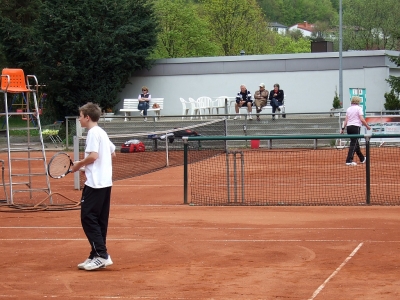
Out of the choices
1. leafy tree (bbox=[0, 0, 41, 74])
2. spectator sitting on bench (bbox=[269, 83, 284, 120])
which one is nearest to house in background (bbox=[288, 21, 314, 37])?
leafy tree (bbox=[0, 0, 41, 74])

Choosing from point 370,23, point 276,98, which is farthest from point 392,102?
point 370,23

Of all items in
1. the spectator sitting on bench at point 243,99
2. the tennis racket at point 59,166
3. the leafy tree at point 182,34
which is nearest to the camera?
the tennis racket at point 59,166

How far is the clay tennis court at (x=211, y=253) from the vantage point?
744 centimetres

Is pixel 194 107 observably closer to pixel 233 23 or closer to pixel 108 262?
pixel 108 262

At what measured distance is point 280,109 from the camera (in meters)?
32.2

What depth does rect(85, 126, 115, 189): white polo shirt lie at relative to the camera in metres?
8.38

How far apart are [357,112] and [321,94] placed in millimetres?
16982

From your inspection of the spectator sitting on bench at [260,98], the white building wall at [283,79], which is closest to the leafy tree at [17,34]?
the white building wall at [283,79]

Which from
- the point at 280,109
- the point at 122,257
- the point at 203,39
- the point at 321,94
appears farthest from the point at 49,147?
the point at 203,39

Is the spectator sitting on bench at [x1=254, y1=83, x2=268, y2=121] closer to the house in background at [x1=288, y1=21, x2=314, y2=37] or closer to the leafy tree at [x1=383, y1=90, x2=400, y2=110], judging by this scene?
the leafy tree at [x1=383, y1=90, x2=400, y2=110]

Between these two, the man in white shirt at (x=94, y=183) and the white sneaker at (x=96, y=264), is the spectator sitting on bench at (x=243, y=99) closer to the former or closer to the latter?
the man in white shirt at (x=94, y=183)

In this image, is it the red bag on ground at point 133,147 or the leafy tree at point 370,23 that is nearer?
the red bag on ground at point 133,147

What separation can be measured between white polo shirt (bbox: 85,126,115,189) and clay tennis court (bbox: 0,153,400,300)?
103 centimetres

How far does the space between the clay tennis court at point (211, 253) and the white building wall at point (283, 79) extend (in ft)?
77.6
